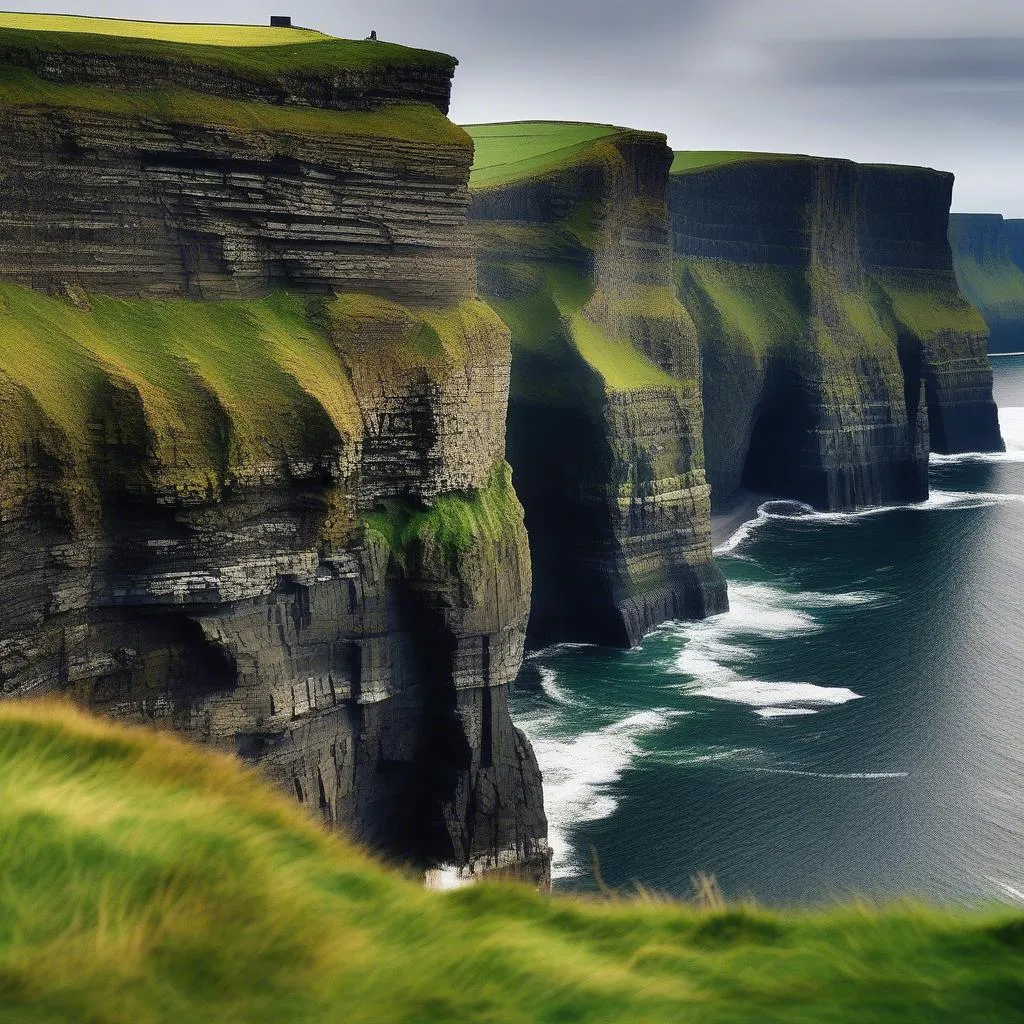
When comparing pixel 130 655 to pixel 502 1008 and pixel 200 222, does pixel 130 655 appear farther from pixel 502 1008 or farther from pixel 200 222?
pixel 502 1008

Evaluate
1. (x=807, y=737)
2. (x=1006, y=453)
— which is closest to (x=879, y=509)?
(x=1006, y=453)

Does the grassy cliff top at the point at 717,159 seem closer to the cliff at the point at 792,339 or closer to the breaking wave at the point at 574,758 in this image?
the cliff at the point at 792,339

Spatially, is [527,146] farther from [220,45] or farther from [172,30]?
[220,45]

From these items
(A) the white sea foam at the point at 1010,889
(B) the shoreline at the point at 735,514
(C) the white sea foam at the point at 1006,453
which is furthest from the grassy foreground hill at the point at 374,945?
(C) the white sea foam at the point at 1006,453

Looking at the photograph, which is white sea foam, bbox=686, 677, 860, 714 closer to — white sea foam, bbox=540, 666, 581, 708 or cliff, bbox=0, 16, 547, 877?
white sea foam, bbox=540, 666, 581, 708

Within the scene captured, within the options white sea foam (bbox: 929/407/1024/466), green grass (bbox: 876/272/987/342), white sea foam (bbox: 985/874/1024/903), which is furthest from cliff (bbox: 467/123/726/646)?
white sea foam (bbox: 929/407/1024/466)

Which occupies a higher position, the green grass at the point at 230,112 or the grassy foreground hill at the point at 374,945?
the green grass at the point at 230,112
